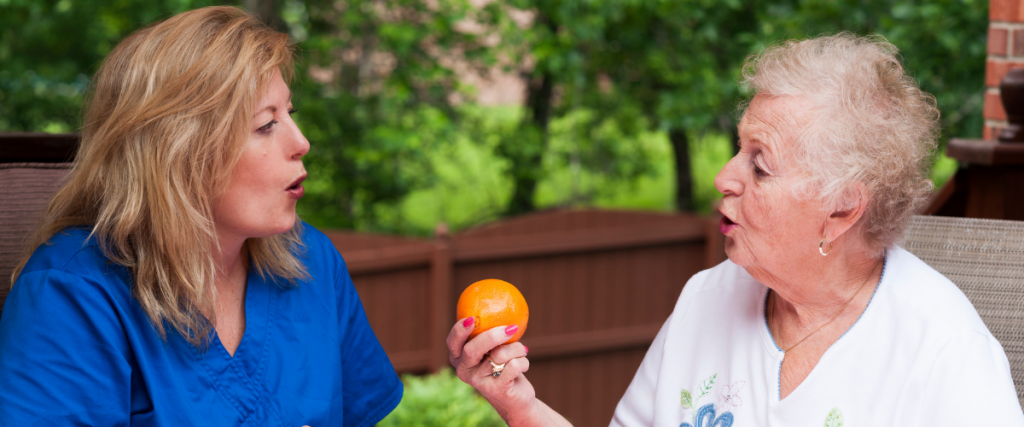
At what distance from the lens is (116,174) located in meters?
1.39

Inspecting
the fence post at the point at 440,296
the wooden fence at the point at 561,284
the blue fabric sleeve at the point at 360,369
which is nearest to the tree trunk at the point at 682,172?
the wooden fence at the point at 561,284

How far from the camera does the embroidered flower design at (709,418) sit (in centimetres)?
154

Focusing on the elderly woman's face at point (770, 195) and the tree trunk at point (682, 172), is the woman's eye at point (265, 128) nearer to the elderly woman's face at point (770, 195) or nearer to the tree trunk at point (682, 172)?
the elderly woman's face at point (770, 195)

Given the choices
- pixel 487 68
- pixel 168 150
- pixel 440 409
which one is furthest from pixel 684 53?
pixel 168 150

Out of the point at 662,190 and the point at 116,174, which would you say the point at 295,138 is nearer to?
the point at 116,174

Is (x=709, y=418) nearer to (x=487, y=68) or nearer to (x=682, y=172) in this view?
(x=487, y=68)

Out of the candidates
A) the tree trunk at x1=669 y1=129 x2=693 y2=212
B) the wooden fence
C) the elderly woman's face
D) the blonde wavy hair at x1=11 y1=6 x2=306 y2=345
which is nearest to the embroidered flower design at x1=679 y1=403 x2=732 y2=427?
the elderly woman's face

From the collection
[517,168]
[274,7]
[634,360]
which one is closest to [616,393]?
[634,360]

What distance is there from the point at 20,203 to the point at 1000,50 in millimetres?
2881

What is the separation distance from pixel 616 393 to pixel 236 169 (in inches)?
165

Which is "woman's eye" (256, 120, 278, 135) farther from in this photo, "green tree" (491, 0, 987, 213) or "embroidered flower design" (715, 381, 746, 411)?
"green tree" (491, 0, 987, 213)

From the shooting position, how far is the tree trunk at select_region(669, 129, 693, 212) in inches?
272

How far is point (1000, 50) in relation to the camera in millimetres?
2686

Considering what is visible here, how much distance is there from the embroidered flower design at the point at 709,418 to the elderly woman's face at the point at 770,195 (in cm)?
30
